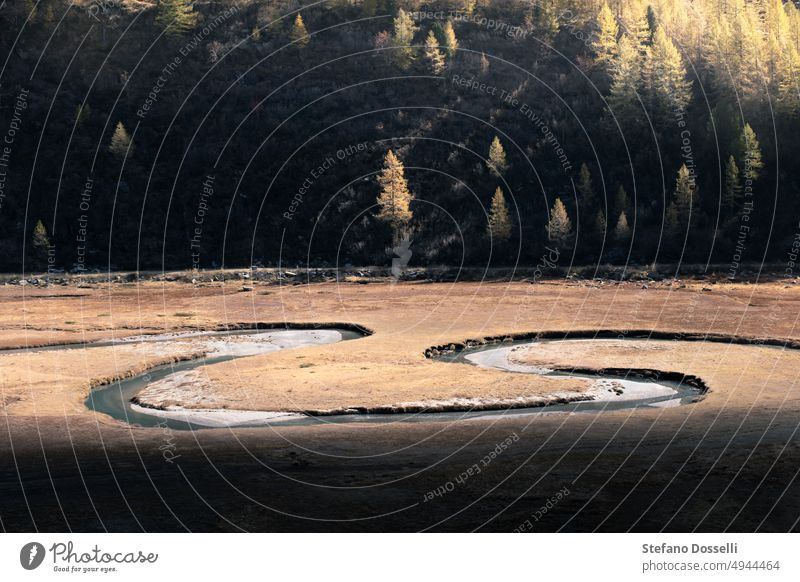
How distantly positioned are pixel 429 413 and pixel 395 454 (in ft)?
28.0

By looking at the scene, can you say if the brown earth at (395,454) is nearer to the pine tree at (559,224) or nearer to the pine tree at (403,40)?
the pine tree at (559,224)

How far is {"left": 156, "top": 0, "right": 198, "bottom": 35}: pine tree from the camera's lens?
147075mm

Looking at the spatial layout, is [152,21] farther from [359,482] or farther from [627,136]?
[359,482]

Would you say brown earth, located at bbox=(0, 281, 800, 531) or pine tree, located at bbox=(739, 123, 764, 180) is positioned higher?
pine tree, located at bbox=(739, 123, 764, 180)

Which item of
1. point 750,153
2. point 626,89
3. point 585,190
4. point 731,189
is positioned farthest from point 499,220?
point 750,153

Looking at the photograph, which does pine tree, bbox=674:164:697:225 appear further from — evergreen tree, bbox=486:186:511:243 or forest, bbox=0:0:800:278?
evergreen tree, bbox=486:186:511:243

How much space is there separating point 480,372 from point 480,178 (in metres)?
76.0

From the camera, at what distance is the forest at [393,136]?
119562 millimetres

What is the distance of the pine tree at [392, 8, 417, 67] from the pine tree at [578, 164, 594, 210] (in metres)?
34.8

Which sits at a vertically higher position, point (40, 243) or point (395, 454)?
point (40, 243)

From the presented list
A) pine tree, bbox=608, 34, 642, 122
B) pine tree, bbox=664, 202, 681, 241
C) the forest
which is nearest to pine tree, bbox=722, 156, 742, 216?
the forest

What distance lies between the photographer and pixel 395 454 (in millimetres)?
37719
